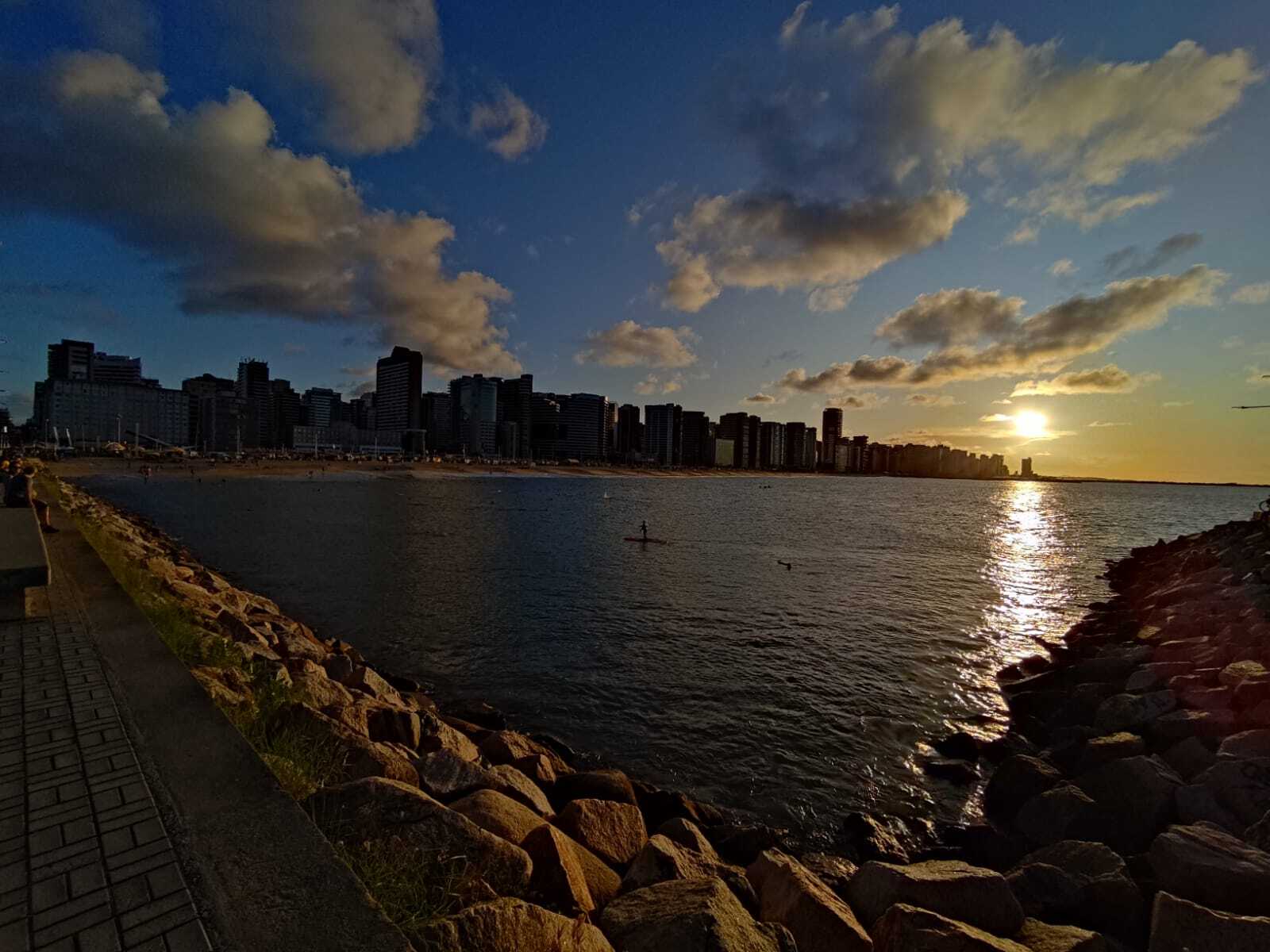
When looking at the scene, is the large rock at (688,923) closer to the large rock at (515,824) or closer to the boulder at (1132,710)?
the large rock at (515,824)

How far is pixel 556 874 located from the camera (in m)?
5.73

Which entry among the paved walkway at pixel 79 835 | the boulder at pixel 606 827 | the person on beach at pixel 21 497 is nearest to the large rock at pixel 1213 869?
the boulder at pixel 606 827

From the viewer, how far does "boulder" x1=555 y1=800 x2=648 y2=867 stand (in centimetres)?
735

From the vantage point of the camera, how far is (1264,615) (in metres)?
17.3

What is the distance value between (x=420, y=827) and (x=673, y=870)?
301 centimetres

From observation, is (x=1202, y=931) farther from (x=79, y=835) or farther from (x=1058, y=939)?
(x=79, y=835)

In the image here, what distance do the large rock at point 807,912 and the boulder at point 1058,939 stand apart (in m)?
1.95

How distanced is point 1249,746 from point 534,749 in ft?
42.7

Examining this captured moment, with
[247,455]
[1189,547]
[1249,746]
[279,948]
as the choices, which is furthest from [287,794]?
[247,455]

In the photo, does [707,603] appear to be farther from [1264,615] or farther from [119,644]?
[119,644]

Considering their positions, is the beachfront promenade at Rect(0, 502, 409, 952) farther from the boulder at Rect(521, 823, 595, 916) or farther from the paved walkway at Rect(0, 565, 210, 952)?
the boulder at Rect(521, 823, 595, 916)

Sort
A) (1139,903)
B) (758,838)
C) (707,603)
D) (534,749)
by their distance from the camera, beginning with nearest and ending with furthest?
(1139,903)
(758,838)
(534,749)
(707,603)

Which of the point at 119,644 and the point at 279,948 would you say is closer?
the point at 279,948

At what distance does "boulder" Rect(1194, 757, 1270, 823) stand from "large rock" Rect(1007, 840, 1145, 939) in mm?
2776
